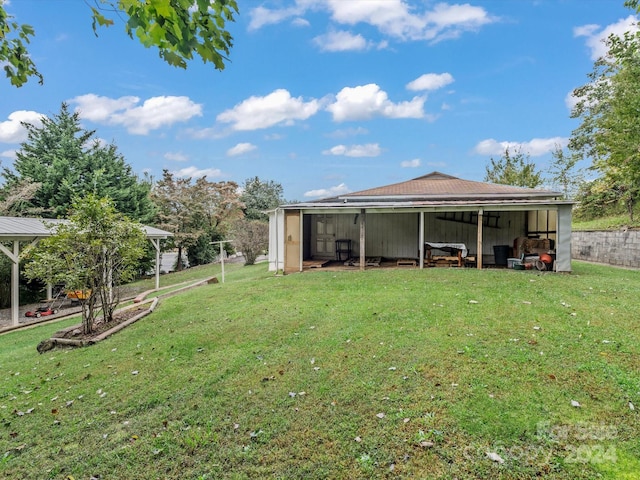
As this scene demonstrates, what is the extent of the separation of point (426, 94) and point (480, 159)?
1452cm

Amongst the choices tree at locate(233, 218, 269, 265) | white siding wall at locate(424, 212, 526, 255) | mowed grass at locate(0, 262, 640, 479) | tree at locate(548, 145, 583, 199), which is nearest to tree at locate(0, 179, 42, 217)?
tree at locate(233, 218, 269, 265)

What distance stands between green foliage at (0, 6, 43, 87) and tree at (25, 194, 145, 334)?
376cm

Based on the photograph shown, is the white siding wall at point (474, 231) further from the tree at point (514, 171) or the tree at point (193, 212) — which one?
the tree at point (514, 171)

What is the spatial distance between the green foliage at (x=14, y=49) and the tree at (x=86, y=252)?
376cm

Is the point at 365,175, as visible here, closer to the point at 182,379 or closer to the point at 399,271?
the point at 399,271

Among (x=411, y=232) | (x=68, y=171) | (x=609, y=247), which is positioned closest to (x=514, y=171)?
(x=609, y=247)

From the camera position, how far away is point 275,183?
126ft

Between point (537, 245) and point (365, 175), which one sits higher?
point (365, 175)

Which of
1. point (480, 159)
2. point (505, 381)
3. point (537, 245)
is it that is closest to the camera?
point (505, 381)

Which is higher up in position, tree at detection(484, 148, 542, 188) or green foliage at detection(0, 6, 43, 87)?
tree at detection(484, 148, 542, 188)

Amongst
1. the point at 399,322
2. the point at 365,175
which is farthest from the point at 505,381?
the point at 365,175

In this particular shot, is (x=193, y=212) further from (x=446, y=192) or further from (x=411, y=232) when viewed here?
(x=446, y=192)

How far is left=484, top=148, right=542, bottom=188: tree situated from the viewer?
1008 inches

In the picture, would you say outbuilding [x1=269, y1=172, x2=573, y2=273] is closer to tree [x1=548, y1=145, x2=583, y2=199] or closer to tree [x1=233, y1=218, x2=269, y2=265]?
tree [x1=233, y1=218, x2=269, y2=265]
